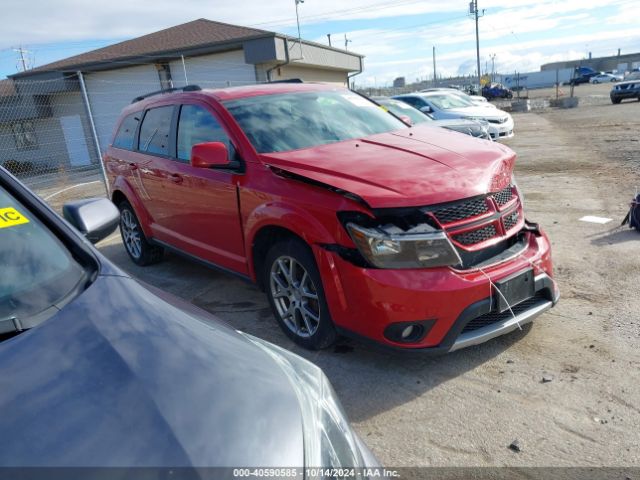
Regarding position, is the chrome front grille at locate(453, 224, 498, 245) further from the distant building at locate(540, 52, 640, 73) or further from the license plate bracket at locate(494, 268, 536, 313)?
the distant building at locate(540, 52, 640, 73)

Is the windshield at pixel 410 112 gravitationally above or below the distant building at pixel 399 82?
below

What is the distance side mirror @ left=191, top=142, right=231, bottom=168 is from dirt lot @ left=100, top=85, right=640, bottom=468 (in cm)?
134

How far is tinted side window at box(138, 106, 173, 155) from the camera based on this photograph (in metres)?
4.81

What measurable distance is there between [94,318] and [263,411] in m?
0.68

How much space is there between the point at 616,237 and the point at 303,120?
3704mm

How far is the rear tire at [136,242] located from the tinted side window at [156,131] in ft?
3.08

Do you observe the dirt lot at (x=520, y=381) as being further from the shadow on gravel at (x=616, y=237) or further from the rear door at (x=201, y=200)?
the rear door at (x=201, y=200)

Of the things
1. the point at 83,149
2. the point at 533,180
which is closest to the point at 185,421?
the point at 533,180

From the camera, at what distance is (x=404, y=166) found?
3.24 metres

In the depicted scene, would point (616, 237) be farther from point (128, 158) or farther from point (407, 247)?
point (128, 158)

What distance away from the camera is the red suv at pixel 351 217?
2879mm

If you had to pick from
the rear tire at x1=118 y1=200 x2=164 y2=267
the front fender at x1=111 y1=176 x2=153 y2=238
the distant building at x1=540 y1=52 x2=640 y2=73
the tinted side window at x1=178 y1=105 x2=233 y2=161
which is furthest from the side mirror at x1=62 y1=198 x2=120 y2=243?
the distant building at x1=540 y1=52 x2=640 y2=73

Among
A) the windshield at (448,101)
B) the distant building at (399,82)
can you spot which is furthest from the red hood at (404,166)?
the distant building at (399,82)

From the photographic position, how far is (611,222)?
19.4 feet
